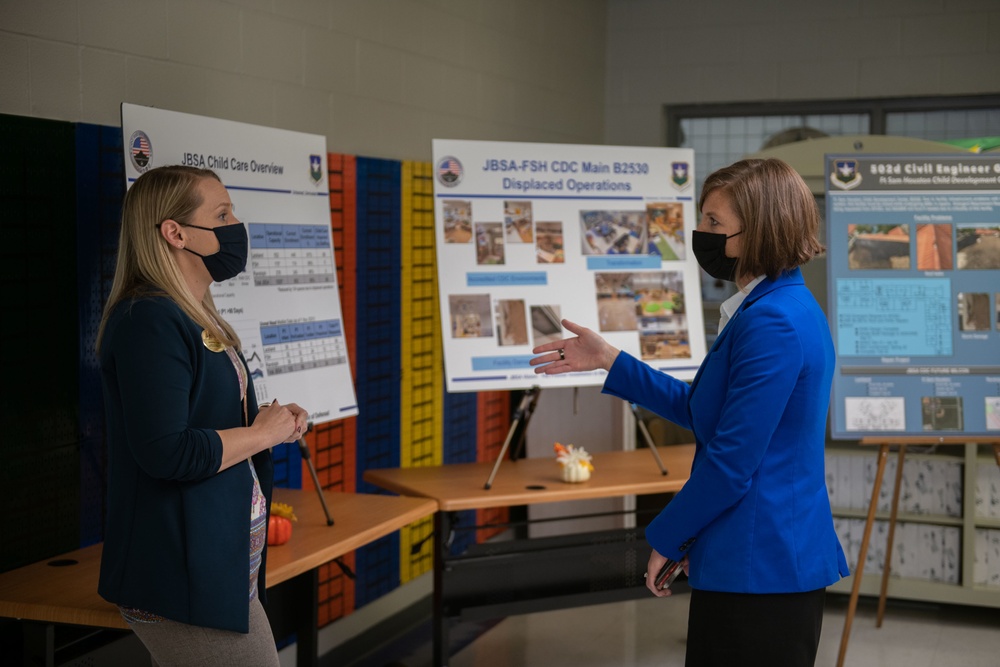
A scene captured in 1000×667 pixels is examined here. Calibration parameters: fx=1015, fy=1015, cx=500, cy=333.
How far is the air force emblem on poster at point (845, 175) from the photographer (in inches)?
134

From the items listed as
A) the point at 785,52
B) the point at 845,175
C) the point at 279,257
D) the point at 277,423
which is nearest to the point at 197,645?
the point at 277,423

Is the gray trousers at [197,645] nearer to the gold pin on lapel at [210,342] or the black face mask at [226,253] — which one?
the gold pin on lapel at [210,342]

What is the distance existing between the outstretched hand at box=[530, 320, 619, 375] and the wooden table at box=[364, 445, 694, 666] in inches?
33.9

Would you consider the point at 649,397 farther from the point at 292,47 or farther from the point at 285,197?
the point at 292,47

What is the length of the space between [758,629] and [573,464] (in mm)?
1471

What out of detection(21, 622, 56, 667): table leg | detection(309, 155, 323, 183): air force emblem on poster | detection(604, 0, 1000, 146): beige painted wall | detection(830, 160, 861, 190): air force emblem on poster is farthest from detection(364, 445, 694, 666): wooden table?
detection(604, 0, 1000, 146): beige painted wall

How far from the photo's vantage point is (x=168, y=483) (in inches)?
66.7

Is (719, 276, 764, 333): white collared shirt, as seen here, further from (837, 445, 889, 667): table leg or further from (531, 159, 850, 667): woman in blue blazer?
(837, 445, 889, 667): table leg

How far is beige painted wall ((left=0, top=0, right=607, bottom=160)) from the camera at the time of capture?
240cm

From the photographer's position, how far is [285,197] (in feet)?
8.95

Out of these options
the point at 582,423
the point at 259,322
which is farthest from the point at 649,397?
the point at 582,423

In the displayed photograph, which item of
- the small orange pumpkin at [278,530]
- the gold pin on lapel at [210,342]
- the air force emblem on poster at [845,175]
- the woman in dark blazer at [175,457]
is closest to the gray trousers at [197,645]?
the woman in dark blazer at [175,457]

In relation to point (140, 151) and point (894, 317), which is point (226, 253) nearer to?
point (140, 151)

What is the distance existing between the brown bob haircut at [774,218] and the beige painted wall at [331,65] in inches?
62.7
